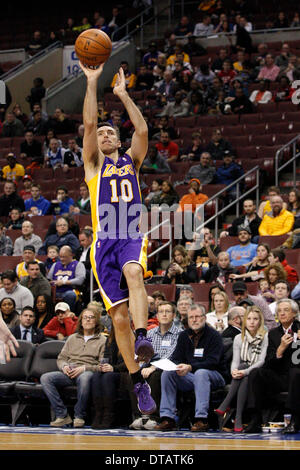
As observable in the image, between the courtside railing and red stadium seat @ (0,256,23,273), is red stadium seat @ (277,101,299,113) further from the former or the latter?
red stadium seat @ (0,256,23,273)

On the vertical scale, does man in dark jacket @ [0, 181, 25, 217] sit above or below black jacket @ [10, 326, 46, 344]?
above

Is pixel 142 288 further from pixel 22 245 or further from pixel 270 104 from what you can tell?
pixel 270 104

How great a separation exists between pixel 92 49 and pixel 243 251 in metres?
5.56

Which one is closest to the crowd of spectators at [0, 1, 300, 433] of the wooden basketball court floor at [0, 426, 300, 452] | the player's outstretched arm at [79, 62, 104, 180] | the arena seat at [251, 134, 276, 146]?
the wooden basketball court floor at [0, 426, 300, 452]

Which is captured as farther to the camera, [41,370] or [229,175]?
[229,175]

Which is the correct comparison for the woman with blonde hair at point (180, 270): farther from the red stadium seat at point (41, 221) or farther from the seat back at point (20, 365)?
the red stadium seat at point (41, 221)

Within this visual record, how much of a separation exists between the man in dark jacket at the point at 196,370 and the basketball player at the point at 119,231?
1.99 metres

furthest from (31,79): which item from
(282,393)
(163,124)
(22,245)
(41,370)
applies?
(282,393)

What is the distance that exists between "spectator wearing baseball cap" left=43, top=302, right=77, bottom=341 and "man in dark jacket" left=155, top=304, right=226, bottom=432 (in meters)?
2.12

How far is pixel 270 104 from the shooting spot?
54.4 ft

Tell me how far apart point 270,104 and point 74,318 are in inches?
272

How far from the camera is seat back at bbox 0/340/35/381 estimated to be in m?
10.4

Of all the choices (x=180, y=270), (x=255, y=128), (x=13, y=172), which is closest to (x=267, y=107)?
(x=255, y=128)
